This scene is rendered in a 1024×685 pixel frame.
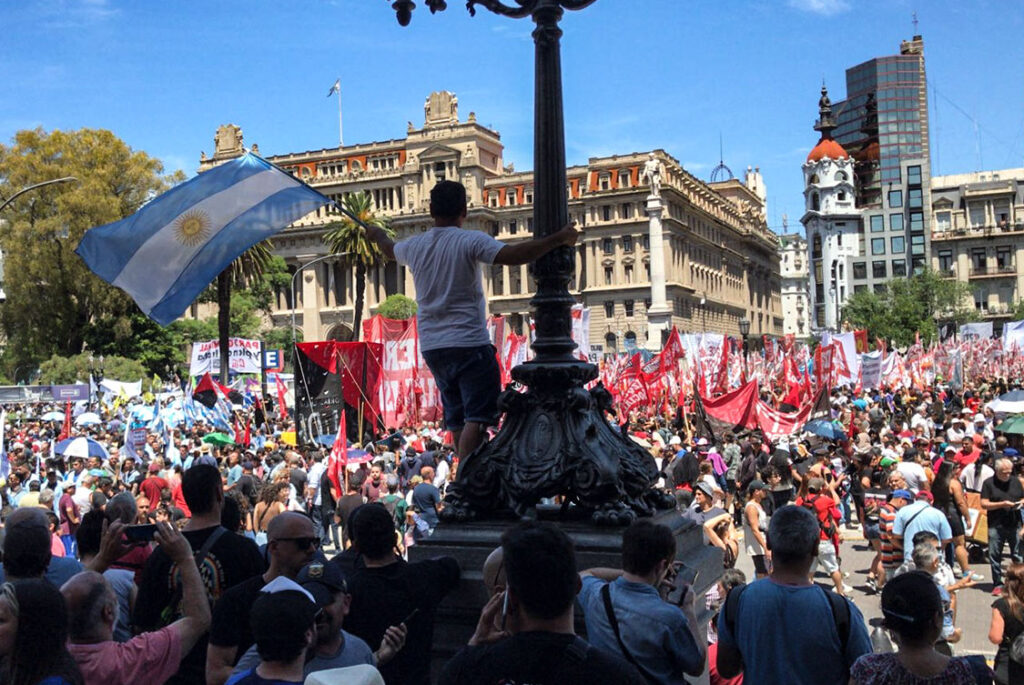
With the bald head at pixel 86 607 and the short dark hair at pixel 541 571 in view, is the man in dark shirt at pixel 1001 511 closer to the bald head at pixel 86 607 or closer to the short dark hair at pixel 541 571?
the short dark hair at pixel 541 571

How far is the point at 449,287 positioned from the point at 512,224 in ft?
271

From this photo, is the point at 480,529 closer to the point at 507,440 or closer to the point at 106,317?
the point at 507,440

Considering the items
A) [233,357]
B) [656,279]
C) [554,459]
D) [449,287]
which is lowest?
[554,459]

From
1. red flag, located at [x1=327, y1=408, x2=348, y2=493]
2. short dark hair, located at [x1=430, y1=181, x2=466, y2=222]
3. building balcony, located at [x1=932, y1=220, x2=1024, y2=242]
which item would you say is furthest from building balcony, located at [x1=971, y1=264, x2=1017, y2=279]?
short dark hair, located at [x1=430, y1=181, x2=466, y2=222]

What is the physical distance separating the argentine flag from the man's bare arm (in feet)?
5.30

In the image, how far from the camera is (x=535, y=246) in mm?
4730

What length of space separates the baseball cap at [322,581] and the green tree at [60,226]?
2091 inches

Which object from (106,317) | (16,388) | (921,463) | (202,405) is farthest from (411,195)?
(921,463)

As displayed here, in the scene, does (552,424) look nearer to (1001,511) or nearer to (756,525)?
(756,525)

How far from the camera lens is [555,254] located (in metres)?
5.06

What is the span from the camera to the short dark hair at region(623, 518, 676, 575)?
3414 millimetres

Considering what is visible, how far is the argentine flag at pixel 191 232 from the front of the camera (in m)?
5.96

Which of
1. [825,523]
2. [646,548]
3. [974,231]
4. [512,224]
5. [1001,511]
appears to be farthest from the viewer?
[974,231]

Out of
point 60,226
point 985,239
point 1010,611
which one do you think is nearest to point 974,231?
point 985,239
